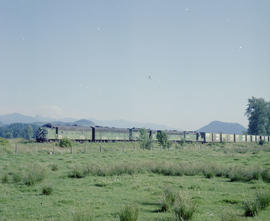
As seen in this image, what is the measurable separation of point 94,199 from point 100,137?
5728cm

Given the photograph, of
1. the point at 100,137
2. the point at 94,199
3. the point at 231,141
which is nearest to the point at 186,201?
the point at 94,199

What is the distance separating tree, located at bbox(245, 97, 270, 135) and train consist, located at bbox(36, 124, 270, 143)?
34.7 metres

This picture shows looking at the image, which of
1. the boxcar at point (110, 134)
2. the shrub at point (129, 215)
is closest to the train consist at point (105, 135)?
the boxcar at point (110, 134)

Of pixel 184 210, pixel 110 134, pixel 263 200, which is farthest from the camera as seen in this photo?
pixel 110 134

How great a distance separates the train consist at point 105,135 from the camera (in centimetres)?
6038

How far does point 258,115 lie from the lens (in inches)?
5118

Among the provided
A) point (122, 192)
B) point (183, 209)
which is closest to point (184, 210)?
point (183, 209)

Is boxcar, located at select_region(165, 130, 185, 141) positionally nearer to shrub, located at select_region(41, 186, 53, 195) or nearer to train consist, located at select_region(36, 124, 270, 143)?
train consist, located at select_region(36, 124, 270, 143)

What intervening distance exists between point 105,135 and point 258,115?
80.0m

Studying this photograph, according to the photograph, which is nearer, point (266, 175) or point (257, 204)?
point (257, 204)

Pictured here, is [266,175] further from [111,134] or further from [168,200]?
[111,134]

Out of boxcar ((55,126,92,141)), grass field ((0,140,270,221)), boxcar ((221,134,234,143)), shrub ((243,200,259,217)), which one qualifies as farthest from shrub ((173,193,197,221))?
boxcar ((221,134,234,143))

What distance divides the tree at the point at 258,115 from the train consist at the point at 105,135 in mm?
34692

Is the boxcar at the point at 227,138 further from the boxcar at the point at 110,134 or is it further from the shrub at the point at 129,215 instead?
the shrub at the point at 129,215
